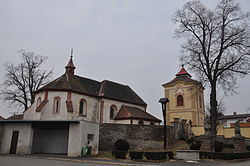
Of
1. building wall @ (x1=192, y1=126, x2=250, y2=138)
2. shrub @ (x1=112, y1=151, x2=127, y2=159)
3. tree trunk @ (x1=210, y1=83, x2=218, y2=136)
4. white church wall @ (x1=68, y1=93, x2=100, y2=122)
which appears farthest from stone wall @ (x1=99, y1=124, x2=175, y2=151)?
building wall @ (x1=192, y1=126, x2=250, y2=138)

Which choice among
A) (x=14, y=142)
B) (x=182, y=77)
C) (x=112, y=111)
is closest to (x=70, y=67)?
(x=112, y=111)

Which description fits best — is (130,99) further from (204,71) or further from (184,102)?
(204,71)

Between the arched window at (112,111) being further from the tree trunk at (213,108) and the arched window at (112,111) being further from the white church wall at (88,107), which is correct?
the tree trunk at (213,108)

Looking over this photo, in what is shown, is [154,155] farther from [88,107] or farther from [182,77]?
[182,77]

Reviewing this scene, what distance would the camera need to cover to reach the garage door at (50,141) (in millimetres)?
24250

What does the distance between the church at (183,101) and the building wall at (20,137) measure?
25.0 meters

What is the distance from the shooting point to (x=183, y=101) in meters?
42.5

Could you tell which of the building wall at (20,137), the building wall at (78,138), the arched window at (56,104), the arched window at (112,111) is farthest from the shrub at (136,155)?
the arched window at (112,111)

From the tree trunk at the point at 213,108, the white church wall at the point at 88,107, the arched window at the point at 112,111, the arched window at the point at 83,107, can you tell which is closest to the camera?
the tree trunk at the point at 213,108

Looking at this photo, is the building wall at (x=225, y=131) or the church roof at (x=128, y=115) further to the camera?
the church roof at (x=128, y=115)

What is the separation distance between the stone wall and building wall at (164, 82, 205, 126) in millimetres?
12907

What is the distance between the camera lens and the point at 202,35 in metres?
26.5

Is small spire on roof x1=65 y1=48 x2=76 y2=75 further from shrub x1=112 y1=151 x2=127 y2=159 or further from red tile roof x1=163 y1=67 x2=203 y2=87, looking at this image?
shrub x1=112 y1=151 x2=127 y2=159

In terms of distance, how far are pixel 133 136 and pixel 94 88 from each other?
1154cm
